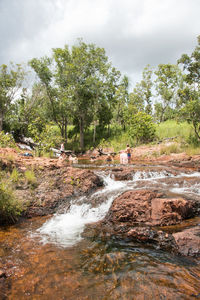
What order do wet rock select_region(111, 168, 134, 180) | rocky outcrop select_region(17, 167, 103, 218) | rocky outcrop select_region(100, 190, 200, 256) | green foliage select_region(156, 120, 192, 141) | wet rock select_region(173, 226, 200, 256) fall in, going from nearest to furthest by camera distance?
wet rock select_region(173, 226, 200, 256) → rocky outcrop select_region(100, 190, 200, 256) → rocky outcrop select_region(17, 167, 103, 218) → wet rock select_region(111, 168, 134, 180) → green foliage select_region(156, 120, 192, 141)

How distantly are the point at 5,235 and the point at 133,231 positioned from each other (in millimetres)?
2920

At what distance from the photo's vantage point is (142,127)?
22234mm

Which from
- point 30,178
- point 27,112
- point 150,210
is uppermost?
point 27,112

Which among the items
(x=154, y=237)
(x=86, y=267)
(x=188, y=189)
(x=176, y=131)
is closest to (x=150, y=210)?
(x=154, y=237)

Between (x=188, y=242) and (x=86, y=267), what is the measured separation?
1.92m

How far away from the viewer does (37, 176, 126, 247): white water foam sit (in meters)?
4.16

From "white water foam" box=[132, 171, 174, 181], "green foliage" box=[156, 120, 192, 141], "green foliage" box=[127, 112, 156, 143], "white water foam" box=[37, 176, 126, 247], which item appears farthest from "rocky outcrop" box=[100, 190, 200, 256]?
"green foliage" box=[127, 112, 156, 143]

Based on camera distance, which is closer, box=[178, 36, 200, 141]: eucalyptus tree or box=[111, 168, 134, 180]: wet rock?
box=[111, 168, 134, 180]: wet rock

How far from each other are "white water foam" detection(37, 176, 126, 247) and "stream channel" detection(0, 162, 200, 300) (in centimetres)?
2

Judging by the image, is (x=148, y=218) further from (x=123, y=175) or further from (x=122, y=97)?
(x=122, y=97)

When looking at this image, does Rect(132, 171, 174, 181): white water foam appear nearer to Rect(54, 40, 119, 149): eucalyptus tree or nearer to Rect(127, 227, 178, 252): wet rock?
Rect(127, 227, 178, 252): wet rock

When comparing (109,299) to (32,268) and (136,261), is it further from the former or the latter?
(32,268)

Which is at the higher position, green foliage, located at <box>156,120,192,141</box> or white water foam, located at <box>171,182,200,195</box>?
green foliage, located at <box>156,120,192,141</box>

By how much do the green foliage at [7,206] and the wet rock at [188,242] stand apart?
3921mm
